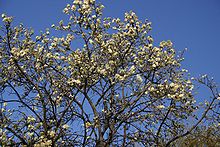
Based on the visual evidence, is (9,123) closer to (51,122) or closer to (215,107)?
(51,122)

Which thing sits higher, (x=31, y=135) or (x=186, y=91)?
(x=186, y=91)

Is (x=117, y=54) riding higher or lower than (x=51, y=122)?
higher

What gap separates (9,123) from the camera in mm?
9617

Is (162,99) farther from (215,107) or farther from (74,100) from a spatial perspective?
(74,100)

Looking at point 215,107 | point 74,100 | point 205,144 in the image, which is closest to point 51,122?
point 74,100

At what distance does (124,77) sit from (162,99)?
145 cm

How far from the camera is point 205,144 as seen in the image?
15523mm

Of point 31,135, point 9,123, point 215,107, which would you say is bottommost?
point 31,135

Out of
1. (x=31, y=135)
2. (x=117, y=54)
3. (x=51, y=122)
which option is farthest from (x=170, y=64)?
(x=31, y=135)

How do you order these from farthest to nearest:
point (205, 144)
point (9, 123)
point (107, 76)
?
point (205, 144) → point (107, 76) → point (9, 123)

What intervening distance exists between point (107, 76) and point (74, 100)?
53.4 inches

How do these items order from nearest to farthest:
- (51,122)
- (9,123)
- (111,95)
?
(9,123)
(51,122)
(111,95)

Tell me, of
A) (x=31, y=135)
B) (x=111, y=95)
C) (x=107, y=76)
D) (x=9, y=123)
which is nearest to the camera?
(x=31, y=135)

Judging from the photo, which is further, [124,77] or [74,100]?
[74,100]
